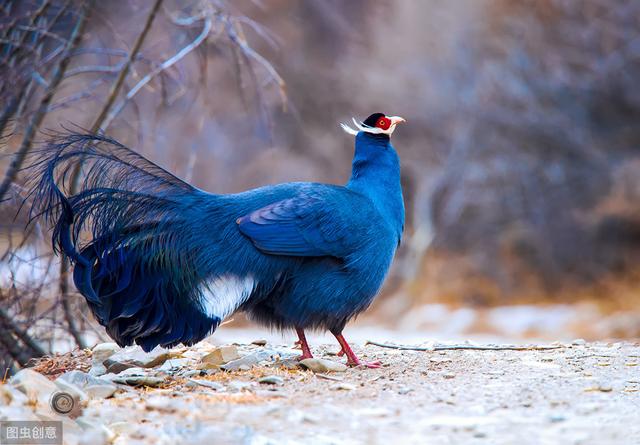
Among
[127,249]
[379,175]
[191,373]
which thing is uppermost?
[379,175]

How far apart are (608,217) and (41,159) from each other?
13.1 m

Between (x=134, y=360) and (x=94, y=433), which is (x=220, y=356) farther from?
(x=94, y=433)

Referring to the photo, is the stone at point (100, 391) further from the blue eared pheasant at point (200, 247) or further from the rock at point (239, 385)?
the rock at point (239, 385)

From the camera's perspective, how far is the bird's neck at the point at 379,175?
5.67m

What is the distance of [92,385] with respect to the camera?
4617 millimetres

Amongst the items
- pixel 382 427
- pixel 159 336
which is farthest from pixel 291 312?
pixel 382 427

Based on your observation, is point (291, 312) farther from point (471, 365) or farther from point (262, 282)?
point (471, 365)

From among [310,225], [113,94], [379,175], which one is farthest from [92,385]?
[113,94]

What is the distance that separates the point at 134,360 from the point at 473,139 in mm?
14325

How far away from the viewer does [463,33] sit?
762 inches

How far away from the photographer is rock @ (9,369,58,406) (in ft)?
13.1

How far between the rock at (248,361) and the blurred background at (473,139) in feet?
22.8

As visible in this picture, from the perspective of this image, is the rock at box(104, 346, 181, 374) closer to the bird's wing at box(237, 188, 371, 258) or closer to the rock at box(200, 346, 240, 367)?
the rock at box(200, 346, 240, 367)

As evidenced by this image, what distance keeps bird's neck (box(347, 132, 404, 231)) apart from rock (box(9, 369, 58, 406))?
94.4 inches
